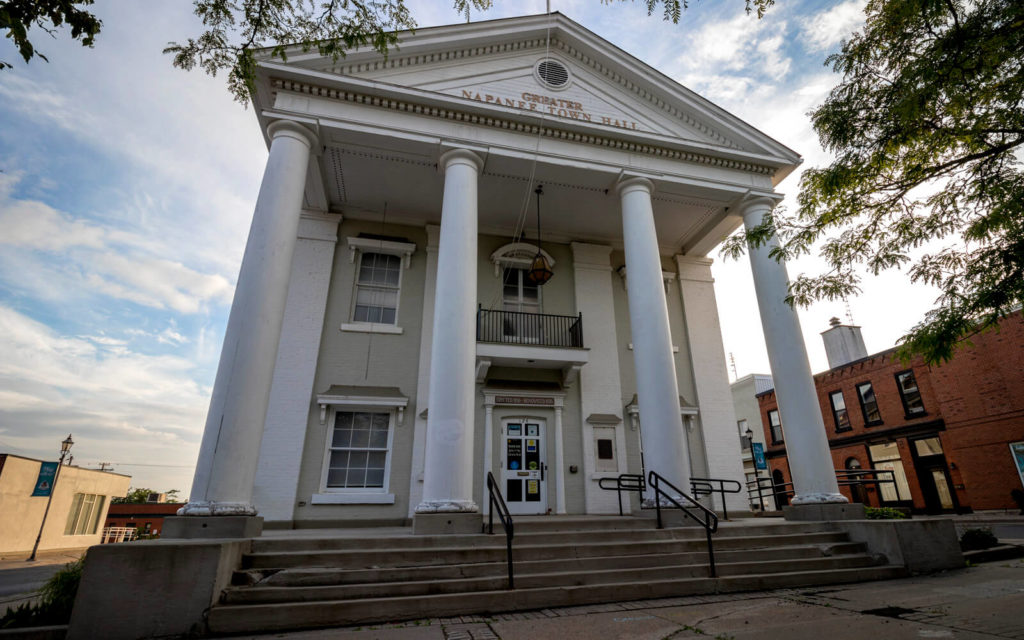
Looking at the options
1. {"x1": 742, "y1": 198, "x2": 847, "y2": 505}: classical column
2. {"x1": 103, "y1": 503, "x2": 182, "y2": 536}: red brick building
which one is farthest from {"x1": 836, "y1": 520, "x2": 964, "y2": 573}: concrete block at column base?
{"x1": 103, "y1": 503, "x2": 182, "y2": 536}: red brick building

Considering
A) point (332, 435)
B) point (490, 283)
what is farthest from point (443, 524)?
point (490, 283)

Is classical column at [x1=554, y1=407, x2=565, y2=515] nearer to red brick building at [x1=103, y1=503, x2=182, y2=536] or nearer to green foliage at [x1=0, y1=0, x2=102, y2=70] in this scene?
green foliage at [x1=0, y1=0, x2=102, y2=70]

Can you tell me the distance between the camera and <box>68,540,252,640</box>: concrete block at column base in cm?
450

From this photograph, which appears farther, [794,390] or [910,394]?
[910,394]

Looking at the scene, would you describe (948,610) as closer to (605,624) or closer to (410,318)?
(605,624)

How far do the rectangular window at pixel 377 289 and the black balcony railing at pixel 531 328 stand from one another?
2344 mm

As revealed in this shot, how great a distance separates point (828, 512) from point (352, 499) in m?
9.15

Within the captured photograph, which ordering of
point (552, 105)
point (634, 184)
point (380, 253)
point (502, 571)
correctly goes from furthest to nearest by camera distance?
point (380, 253), point (552, 105), point (634, 184), point (502, 571)

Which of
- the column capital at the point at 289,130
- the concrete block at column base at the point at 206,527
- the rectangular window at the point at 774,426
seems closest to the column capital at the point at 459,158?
the column capital at the point at 289,130

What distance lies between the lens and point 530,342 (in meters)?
12.4

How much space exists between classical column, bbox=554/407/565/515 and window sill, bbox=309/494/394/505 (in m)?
3.81

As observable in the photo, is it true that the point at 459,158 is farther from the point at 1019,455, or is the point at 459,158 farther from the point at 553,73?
the point at 1019,455

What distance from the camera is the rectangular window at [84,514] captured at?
26625mm

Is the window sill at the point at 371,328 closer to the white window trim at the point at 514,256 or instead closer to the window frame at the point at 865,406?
the white window trim at the point at 514,256
